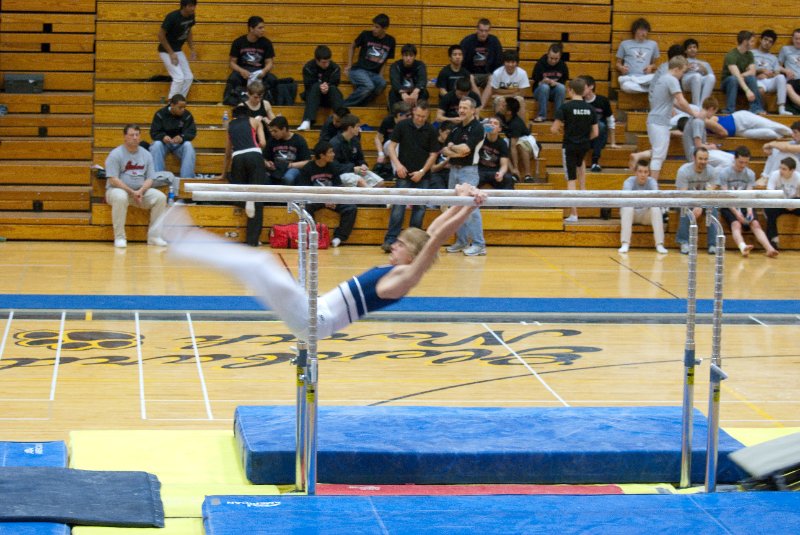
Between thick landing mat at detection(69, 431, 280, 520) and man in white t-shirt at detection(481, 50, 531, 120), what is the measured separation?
1102 centimetres

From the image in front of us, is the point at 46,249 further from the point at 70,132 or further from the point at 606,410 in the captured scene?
the point at 606,410

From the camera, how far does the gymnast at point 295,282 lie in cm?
620

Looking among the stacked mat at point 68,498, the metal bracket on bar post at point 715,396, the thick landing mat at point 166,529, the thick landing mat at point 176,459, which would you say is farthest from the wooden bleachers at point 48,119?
the metal bracket on bar post at point 715,396

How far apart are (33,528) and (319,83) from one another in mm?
12013

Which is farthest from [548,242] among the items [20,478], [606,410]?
[20,478]

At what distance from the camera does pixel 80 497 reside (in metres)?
5.65

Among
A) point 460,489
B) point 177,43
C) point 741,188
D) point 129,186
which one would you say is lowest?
point 460,489

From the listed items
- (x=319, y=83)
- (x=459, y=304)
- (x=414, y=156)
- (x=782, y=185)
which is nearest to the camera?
(x=459, y=304)

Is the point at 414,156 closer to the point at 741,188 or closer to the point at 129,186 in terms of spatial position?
the point at 129,186

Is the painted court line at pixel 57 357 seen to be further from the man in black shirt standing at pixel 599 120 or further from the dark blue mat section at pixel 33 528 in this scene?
the man in black shirt standing at pixel 599 120

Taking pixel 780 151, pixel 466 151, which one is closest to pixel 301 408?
pixel 466 151

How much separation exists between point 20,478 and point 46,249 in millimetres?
9388

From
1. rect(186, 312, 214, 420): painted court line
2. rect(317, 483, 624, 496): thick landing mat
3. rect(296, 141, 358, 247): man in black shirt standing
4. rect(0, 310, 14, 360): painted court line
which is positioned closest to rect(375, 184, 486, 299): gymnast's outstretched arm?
rect(317, 483, 624, 496): thick landing mat

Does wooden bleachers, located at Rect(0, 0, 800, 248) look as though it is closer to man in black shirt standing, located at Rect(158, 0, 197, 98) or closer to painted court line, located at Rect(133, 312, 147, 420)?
man in black shirt standing, located at Rect(158, 0, 197, 98)
